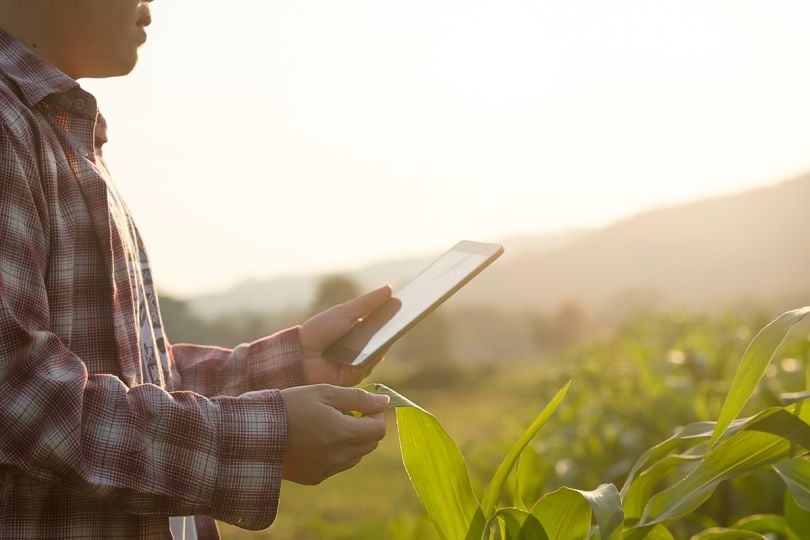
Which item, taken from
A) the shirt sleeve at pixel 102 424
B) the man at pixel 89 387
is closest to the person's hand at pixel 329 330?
the man at pixel 89 387

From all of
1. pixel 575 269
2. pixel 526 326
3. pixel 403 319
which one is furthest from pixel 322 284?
pixel 575 269

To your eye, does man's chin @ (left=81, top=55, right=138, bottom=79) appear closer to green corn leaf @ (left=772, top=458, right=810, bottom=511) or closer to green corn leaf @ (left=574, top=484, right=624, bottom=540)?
green corn leaf @ (left=574, top=484, right=624, bottom=540)

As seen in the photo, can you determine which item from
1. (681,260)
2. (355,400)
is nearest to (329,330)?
(355,400)

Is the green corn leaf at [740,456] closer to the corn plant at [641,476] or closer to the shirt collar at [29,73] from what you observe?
the corn plant at [641,476]

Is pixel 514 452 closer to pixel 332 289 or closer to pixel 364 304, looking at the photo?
pixel 364 304

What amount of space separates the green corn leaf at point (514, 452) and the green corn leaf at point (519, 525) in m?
0.03

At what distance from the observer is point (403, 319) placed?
1386 mm

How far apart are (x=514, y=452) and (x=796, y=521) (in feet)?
1.47

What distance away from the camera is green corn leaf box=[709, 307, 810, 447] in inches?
38.6

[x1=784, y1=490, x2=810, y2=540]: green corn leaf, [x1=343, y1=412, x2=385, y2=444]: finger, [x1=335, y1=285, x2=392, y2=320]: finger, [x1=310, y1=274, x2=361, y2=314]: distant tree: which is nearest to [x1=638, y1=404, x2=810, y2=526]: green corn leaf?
[x1=784, y1=490, x2=810, y2=540]: green corn leaf

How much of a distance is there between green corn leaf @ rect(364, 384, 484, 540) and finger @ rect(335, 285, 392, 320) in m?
0.42

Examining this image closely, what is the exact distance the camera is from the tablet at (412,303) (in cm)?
135

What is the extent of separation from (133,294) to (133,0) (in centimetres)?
43

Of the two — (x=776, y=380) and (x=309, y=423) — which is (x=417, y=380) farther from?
(x=309, y=423)
